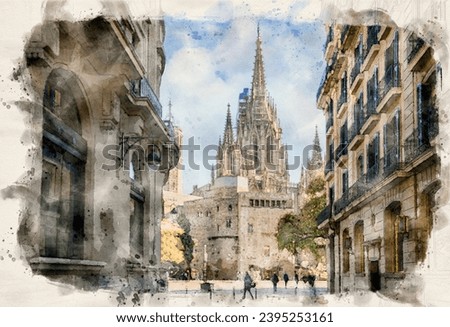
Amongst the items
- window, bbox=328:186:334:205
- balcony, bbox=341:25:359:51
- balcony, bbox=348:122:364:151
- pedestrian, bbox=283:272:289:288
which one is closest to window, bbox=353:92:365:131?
balcony, bbox=348:122:364:151

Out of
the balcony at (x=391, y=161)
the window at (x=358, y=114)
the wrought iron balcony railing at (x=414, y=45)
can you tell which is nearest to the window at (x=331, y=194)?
the window at (x=358, y=114)

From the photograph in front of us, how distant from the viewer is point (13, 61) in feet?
28.7

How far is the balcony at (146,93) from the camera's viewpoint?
1107 centimetres

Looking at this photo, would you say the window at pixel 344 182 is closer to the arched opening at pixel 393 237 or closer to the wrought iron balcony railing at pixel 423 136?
the arched opening at pixel 393 237

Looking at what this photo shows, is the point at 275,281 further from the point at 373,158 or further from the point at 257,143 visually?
the point at 373,158

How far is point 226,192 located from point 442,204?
12.4 feet

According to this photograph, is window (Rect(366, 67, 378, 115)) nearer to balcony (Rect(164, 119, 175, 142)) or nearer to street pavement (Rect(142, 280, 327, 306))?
street pavement (Rect(142, 280, 327, 306))

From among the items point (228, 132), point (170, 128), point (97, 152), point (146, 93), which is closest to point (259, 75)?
point (228, 132)

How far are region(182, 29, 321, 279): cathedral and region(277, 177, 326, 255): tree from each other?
6.4 inches

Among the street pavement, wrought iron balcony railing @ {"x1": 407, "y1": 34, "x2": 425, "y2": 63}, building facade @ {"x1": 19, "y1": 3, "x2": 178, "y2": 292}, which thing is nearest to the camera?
building facade @ {"x1": 19, "y1": 3, "x2": 178, "y2": 292}

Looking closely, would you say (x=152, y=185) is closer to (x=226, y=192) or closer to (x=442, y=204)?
(x=226, y=192)

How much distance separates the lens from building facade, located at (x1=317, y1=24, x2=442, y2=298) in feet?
31.4

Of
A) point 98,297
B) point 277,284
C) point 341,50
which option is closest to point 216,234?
point 277,284

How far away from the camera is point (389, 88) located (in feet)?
34.1
